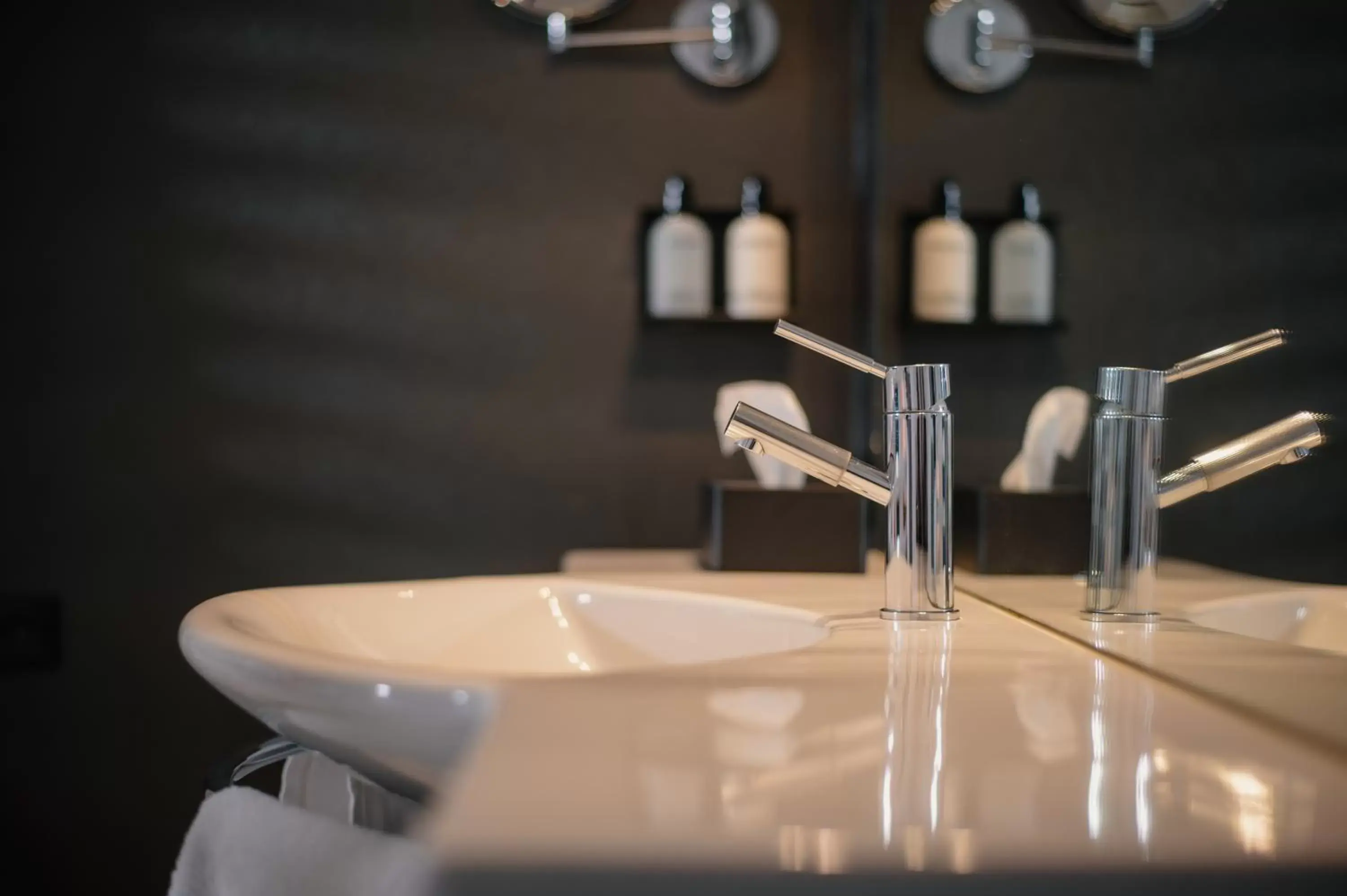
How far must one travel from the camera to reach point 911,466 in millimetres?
895

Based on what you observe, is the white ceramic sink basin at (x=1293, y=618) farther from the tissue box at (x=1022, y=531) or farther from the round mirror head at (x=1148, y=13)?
the round mirror head at (x=1148, y=13)

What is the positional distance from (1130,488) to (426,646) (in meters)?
0.61

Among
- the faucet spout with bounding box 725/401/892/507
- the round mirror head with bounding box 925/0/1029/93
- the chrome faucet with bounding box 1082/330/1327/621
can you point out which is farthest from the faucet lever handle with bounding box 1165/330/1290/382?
the round mirror head with bounding box 925/0/1029/93

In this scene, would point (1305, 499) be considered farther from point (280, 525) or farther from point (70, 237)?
point (70, 237)

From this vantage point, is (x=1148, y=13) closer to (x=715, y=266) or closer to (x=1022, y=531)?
(x=1022, y=531)

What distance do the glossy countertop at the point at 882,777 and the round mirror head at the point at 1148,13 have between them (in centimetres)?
42

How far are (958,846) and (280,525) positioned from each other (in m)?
1.63

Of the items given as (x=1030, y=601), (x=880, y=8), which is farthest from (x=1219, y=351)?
(x=880, y=8)

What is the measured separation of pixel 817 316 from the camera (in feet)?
5.97

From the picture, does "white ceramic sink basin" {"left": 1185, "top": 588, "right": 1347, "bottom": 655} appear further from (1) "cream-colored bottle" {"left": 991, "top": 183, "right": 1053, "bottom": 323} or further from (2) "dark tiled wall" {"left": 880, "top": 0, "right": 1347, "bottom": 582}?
(1) "cream-colored bottle" {"left": 991, "top": 183, "right": 1053, "bottom": 323}

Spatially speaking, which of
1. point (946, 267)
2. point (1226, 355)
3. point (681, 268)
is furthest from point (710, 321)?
point (1226, 355)

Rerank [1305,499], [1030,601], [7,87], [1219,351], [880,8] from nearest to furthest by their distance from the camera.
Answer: [1305,499], [1219,351], [1030,601], [880,8], [7,87]

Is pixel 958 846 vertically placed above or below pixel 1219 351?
below

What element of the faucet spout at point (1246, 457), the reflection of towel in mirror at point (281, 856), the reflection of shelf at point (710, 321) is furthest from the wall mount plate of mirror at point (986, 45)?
the reflection of towel in mirror at point (281, 856)
